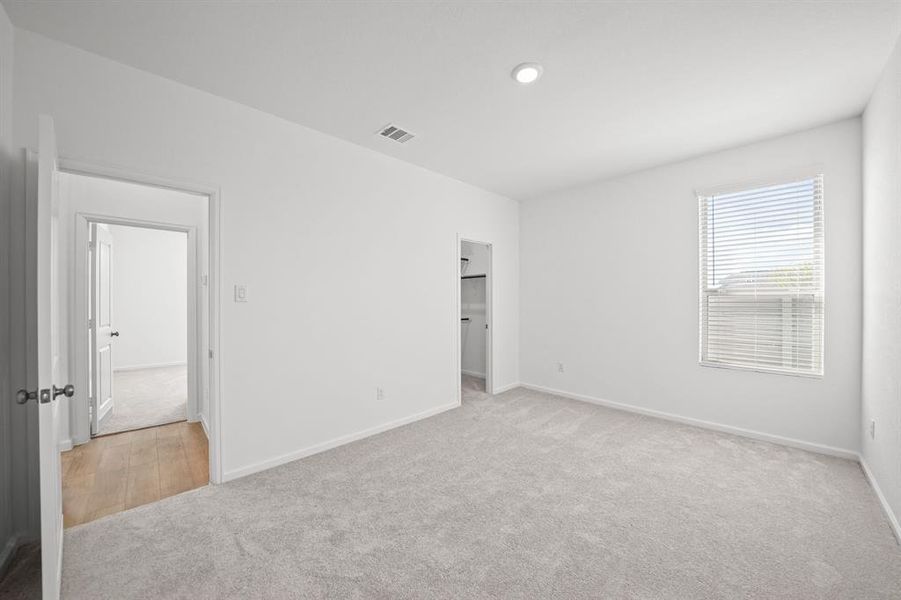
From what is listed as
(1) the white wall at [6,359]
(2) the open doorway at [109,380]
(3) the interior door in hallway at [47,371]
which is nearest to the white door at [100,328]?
(2) the open doorway at [109,380]

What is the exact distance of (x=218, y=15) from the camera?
72.2 inches

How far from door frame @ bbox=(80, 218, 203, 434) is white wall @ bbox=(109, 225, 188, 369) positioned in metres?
3.52

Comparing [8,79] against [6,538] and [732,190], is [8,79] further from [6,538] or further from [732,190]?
[732,190]

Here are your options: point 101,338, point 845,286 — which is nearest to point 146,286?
point 101,338

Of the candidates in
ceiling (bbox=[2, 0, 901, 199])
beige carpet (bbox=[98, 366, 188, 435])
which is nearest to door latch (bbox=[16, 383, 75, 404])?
Result: ceiling (bbox=[2, 0, 901, 199])

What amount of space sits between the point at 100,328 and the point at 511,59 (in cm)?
445

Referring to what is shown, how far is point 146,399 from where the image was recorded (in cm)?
475

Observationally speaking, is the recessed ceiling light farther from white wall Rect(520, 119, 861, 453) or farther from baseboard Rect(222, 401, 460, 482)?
baseboard Rect(222, 401, 460, 482)

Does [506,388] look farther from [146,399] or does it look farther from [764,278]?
[146,399]

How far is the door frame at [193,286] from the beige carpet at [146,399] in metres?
0.50

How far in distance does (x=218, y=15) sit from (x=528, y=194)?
380 centimetres

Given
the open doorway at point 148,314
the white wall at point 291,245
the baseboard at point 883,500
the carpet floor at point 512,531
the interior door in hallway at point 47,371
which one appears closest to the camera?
the interior door in hallway at point 47,371

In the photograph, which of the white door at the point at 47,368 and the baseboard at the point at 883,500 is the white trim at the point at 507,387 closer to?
the baseboard at the point at 883,500

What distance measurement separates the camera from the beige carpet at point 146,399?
12.7 ft
